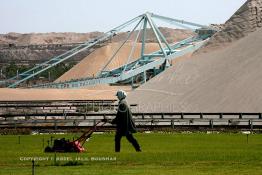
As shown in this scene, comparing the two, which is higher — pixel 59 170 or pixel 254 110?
pixel 59 170

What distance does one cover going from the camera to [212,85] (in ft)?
196

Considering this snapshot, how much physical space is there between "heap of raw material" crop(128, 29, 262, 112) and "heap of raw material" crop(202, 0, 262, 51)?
31.4 ft

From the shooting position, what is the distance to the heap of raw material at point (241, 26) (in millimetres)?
83125

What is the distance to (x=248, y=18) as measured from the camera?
85.5m

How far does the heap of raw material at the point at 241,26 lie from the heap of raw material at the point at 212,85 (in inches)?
377

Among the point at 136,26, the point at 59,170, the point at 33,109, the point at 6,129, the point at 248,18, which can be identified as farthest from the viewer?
the point at 136,26

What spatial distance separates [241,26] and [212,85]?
87.1ft

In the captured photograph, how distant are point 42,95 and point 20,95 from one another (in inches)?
102

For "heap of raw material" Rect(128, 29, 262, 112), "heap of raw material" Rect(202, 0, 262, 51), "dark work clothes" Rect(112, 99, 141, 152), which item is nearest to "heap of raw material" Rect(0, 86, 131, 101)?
"heap of raw material" Rect(202, 0, 262, 51)

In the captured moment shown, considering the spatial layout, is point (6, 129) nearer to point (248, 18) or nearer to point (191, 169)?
point (191, 169)

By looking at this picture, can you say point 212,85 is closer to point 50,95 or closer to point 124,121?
point 124,121

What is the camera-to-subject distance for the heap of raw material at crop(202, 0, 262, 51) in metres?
83.1

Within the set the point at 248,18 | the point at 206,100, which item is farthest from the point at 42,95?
the point at 206,100

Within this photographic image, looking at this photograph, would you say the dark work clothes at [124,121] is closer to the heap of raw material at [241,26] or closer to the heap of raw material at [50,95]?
the heap of raw material at [241,26]
